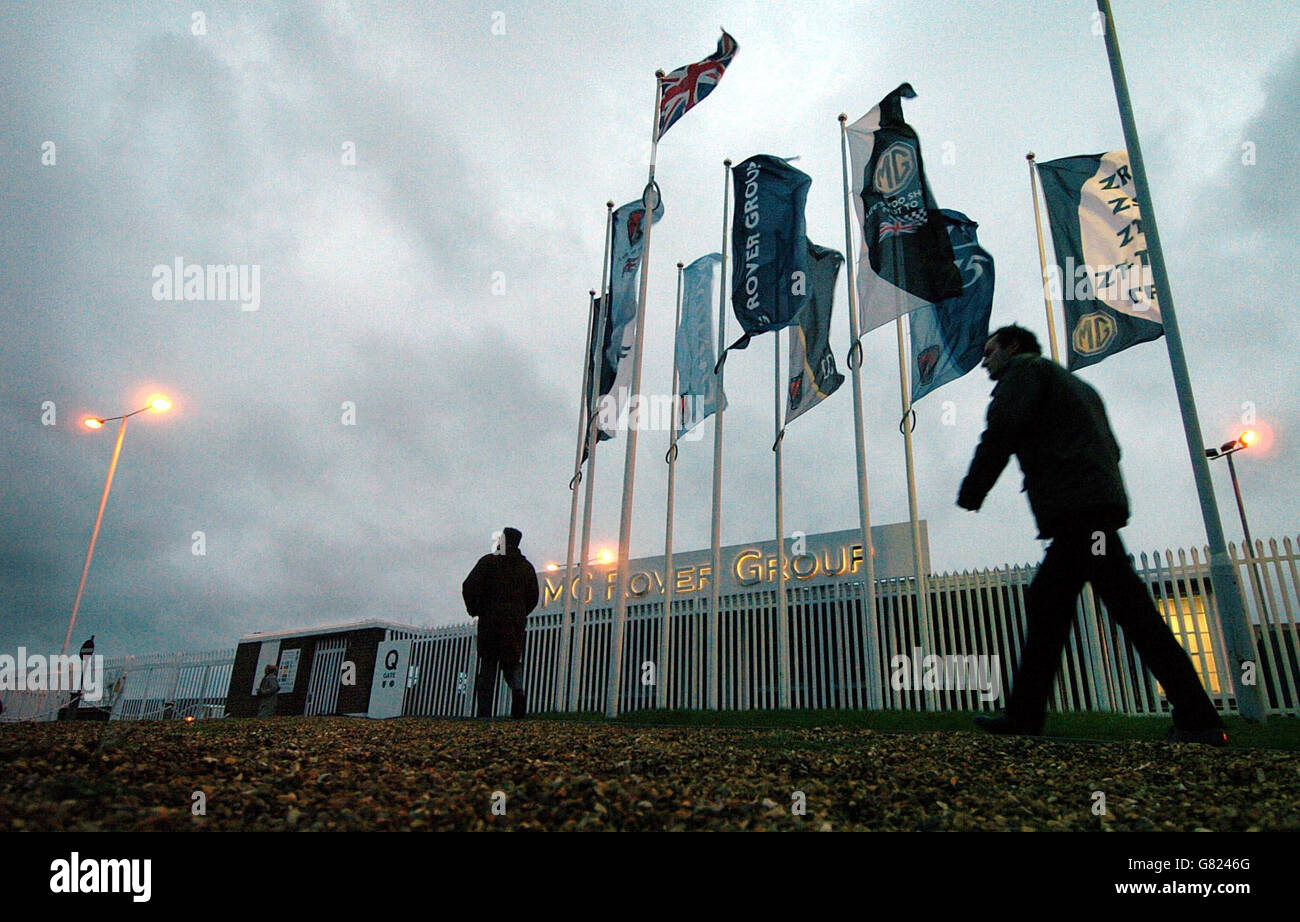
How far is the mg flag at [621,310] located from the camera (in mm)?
11578

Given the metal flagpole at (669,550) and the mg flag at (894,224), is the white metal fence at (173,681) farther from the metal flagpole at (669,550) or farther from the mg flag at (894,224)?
the mg flag at (894,224)

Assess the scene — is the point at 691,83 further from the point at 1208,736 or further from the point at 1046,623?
the point at 1208,736

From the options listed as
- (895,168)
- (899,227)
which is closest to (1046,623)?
(899,227)

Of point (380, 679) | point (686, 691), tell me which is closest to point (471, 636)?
point (380, 679)

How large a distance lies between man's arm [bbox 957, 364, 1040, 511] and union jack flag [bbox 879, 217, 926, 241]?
6.98 m

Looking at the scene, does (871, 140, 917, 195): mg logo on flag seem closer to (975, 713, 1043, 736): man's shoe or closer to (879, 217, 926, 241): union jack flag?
(879, 217, 926, 241): union jack flag

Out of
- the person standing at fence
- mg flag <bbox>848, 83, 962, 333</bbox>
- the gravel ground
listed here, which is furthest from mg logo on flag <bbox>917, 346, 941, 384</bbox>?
the person standing at fence

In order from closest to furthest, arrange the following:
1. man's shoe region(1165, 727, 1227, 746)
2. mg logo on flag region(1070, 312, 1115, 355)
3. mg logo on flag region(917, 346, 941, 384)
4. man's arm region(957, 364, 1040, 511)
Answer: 1. man's shoe region(1165, 727, 1227, 746)
2. man's arm region(957, 364, 1040, 511)
3. mg logo on flag region(1070, 312, 1115, 355)
4. mg logo on flag region(917, 346, 941, 384)

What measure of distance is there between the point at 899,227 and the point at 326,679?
72.0ft

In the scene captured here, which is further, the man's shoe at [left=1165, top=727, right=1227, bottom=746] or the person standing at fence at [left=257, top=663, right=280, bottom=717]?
the person standing at fence at [left=257, top=663, right=280, bottom=717]

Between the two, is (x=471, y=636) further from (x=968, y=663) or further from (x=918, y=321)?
(x=918, y=321)

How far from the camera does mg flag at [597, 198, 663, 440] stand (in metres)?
11.6
